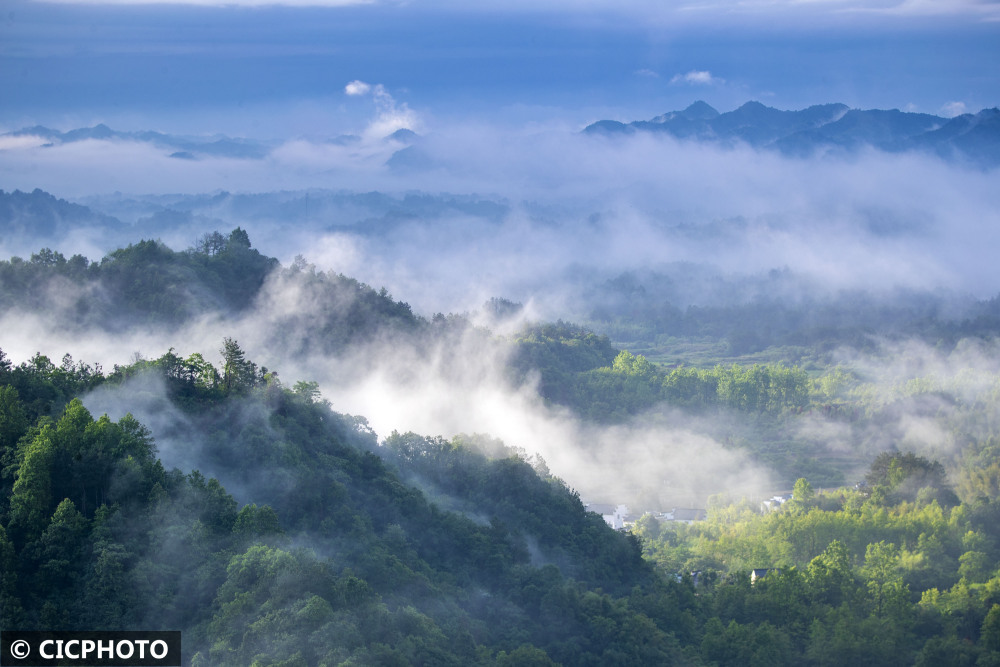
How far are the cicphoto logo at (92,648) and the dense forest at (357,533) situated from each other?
47 cm

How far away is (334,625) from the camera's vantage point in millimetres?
27234

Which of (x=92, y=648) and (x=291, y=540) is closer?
(x=92, y=648)

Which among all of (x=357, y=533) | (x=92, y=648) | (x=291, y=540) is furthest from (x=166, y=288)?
(x=92, y=648)

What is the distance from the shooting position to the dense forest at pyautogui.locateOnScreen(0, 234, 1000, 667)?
92.4 ft

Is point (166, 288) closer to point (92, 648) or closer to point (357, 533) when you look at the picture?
point (357, 533)

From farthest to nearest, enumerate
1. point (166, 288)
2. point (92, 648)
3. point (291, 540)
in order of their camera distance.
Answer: point (166, 288) → point (291, 540) → point (92, 648)

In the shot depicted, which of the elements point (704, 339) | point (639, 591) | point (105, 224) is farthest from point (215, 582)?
point (105, 224)

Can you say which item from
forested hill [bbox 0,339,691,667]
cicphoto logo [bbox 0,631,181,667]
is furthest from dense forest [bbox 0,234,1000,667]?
cicphoto logo [bbox 0,631,181,667]

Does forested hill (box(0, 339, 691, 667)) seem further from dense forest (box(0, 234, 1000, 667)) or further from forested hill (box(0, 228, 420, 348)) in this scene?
forested hill (box(0, 228, 420, 348))

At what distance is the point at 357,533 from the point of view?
120ft

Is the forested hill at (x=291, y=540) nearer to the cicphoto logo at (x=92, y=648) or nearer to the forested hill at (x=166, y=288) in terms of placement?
the cicphoto logo at (x=92, y=648)

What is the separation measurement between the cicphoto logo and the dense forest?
1.56 feet

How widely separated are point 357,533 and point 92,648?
11967 millimetres

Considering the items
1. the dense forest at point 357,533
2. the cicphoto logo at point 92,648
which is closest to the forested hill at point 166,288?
the dense forest at point 357,533
